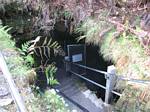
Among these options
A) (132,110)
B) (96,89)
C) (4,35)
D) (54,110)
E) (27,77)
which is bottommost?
(96,89)

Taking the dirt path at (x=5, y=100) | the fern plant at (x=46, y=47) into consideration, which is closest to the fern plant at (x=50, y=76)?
the fern plant at (x=46, y=47)

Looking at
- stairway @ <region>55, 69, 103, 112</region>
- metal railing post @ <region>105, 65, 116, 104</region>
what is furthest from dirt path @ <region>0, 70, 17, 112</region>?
stairway @ <region>55, 69, 103, 112</region>

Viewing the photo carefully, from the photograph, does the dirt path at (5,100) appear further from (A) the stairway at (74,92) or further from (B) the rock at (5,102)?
(A) the stairway at (74,92)

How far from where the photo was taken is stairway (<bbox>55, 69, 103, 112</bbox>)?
3.94m

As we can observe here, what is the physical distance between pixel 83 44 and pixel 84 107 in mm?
1224

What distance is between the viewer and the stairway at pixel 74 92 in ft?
12.9

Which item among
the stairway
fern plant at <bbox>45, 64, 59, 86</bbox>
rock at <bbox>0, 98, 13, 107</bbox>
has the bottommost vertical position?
the stairway

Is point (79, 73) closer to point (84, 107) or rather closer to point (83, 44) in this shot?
point (83, 44)

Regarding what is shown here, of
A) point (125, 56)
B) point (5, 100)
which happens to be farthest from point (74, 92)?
point (5, 100)

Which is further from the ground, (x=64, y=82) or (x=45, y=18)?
(x=45, y=18)

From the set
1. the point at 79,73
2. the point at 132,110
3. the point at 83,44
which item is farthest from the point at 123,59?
the point at 79,73

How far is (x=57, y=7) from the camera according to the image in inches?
167

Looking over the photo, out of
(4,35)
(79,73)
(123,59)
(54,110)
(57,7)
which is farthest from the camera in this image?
(79,73)

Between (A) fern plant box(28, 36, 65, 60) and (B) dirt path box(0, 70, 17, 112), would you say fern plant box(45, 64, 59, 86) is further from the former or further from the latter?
(B) dirt path box(0, 70, 17, 112)
